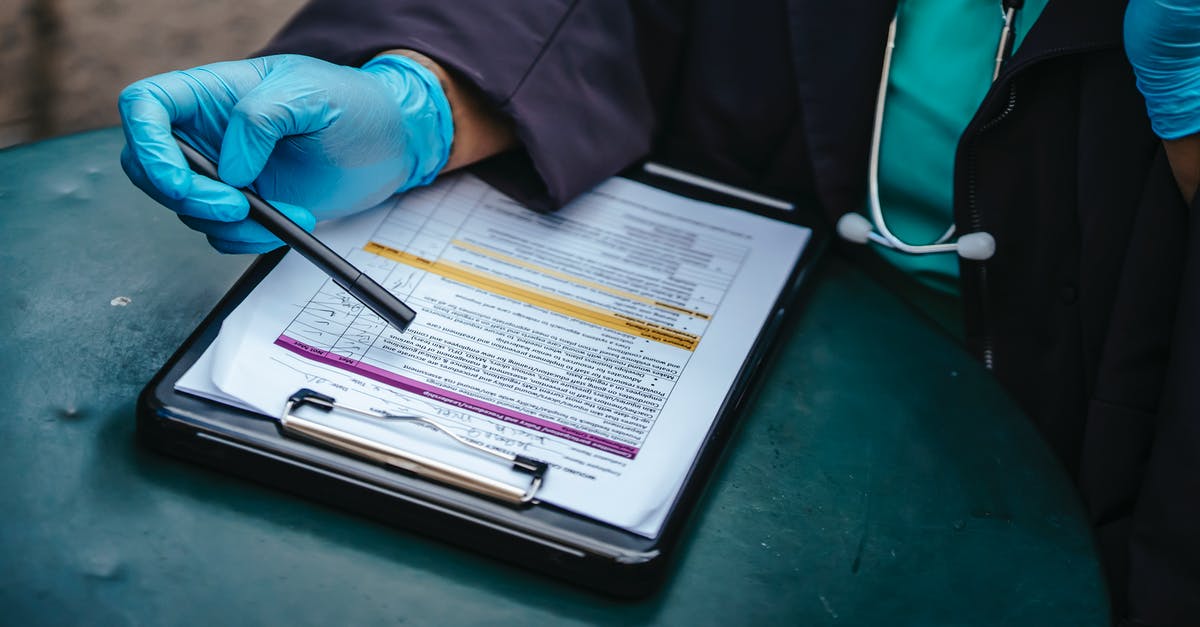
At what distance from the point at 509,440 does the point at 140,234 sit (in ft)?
1.29

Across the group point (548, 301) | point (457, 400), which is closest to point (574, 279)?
point (548, 301)

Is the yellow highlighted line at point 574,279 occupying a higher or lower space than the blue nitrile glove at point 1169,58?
lower

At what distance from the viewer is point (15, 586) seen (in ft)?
1.79

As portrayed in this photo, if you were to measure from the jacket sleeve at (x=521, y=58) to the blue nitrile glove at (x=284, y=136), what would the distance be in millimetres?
32

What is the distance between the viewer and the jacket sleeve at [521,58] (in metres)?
0.84

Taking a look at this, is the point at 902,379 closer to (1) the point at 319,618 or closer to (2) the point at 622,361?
(2) the point at 622,361

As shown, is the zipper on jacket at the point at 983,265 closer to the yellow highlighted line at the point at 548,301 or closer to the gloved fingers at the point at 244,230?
the yellow highlighted line at the point at 548,301

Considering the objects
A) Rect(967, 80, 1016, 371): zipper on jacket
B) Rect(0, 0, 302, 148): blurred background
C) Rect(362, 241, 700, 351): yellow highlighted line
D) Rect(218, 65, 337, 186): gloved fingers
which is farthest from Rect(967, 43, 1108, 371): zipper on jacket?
Rect(0, 0, 302, 148): blurred background

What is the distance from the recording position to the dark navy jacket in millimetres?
739

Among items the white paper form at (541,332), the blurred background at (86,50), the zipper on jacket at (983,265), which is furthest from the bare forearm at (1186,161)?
the blurred background at (86,50)

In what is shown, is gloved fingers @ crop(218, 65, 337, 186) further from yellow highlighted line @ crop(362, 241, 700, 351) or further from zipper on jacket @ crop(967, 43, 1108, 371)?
zipper on jacket @ crop(967, 43, 1108, 371)

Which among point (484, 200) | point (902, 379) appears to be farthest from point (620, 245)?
point (902, 379)

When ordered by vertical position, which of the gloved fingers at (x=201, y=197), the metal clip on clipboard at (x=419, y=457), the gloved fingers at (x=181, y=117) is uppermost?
the gloved fingers at (x=181, y=117)

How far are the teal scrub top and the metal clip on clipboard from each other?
0.45 meters
